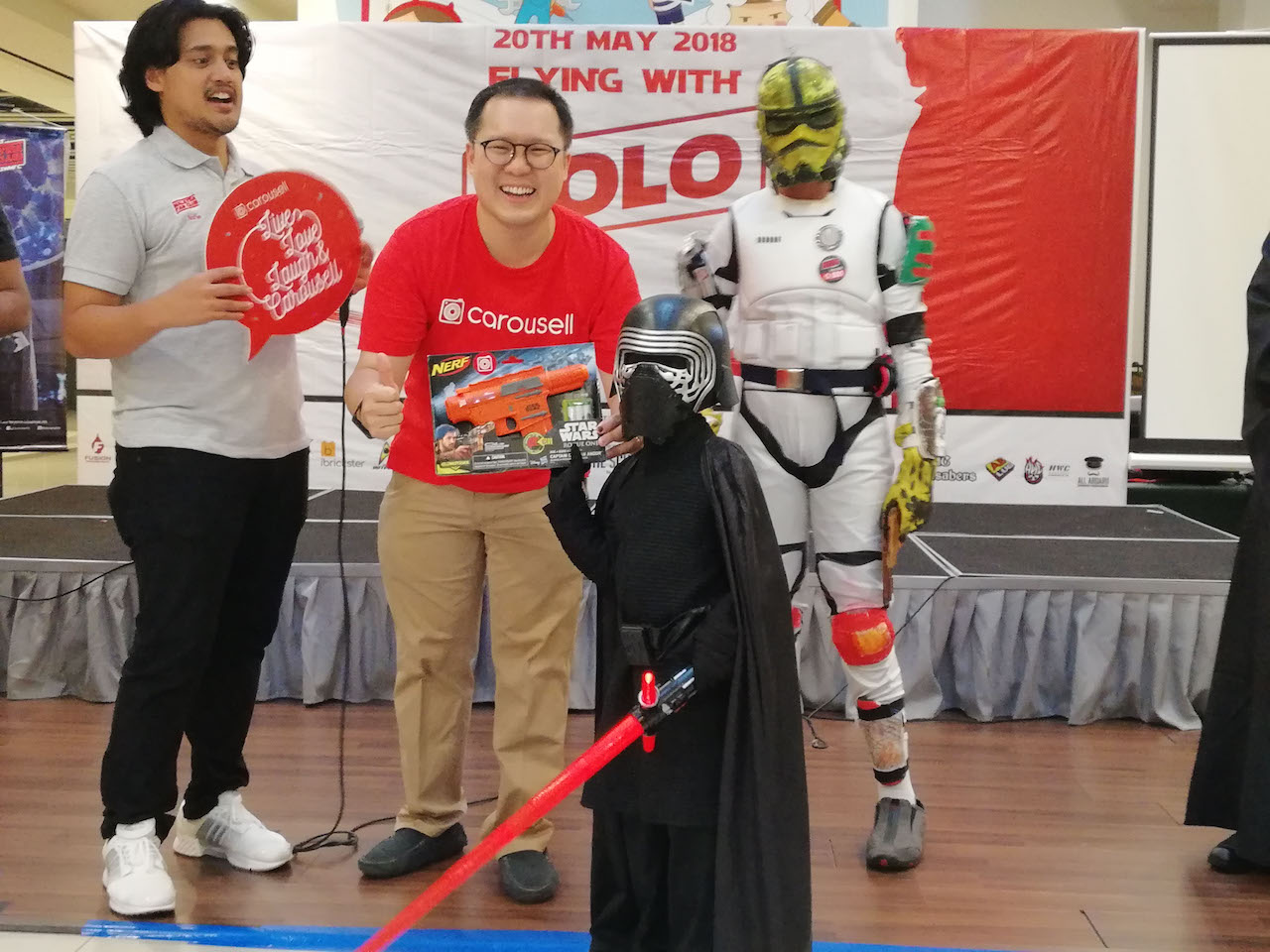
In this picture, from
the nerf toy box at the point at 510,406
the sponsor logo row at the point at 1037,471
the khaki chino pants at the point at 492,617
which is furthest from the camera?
the sponsor logo row at the point at 1037,471

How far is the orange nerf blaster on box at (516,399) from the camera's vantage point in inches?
82.3

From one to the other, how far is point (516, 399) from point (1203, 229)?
5045 mm

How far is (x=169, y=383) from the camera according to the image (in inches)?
87.0

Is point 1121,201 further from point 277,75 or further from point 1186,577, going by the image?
point 277,75

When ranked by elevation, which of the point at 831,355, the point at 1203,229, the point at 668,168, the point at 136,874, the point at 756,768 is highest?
the point at 668,168

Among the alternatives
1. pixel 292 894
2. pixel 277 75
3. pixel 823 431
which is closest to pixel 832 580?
pixel 823 431

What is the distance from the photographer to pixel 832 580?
2.60 m

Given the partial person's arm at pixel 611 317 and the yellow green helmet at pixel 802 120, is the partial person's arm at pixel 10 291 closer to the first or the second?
the partial person's arm at pixel 611 317

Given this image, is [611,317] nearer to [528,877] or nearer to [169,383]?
[169,383]

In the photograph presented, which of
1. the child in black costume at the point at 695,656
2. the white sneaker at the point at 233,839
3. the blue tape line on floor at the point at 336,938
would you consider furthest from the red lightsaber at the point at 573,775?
the white sneaker at the point at 233,839

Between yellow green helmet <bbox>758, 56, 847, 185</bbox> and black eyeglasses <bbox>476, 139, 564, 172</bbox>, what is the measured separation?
56cm

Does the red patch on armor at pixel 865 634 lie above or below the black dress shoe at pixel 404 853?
above

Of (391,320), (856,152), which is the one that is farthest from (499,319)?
(856,152)

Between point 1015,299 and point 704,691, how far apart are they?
4.43 meters
